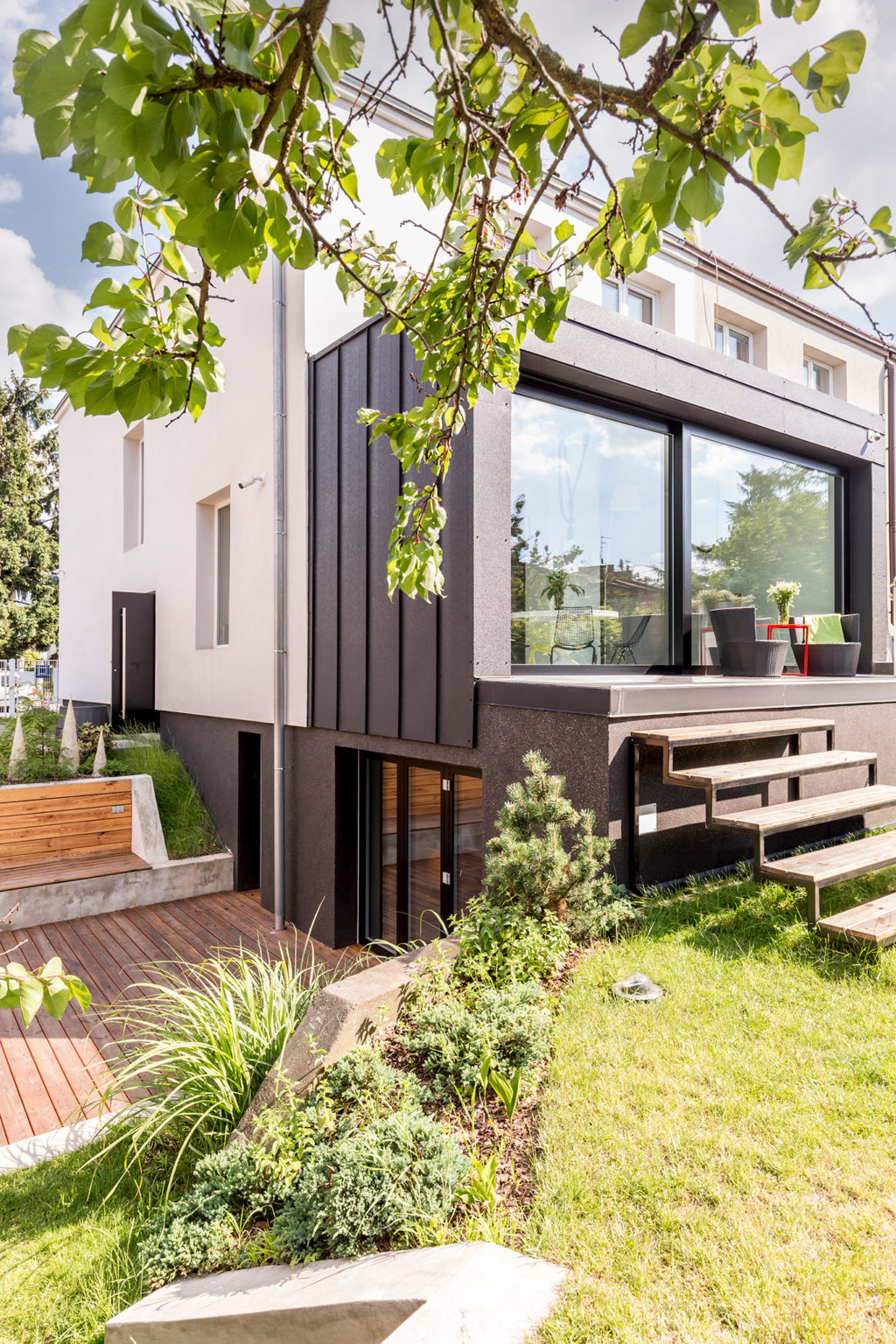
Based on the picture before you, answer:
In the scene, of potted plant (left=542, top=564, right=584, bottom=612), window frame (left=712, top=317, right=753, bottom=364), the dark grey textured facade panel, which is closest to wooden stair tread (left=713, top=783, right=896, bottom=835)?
the dark grey textured facade panel

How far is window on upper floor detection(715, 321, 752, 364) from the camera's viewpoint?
1295 cm

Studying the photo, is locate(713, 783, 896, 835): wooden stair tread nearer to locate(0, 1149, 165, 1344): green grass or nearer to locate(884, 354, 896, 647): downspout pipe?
locate(0, 1149, 165, 1344): green grass

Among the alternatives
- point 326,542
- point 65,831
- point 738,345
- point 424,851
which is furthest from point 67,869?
point 738,345

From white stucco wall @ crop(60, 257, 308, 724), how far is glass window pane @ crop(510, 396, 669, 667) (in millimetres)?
2532

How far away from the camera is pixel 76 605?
15.0 metres

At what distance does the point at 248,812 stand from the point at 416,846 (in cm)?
302

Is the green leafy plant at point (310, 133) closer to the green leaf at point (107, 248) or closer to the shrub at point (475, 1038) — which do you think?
the green leaf at point (107, 248)

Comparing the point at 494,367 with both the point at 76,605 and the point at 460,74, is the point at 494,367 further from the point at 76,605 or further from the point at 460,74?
the point at 76,605

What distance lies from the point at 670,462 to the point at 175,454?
22.3 feet

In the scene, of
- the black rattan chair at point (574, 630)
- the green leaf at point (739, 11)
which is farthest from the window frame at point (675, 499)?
the green leaf at point (739, 11)

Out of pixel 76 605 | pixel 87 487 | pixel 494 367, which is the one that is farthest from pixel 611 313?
pixel 76 605

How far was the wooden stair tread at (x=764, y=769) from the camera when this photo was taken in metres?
3.68

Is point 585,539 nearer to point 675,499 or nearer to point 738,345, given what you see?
point 675,499

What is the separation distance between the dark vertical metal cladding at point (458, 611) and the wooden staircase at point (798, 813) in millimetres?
1426
